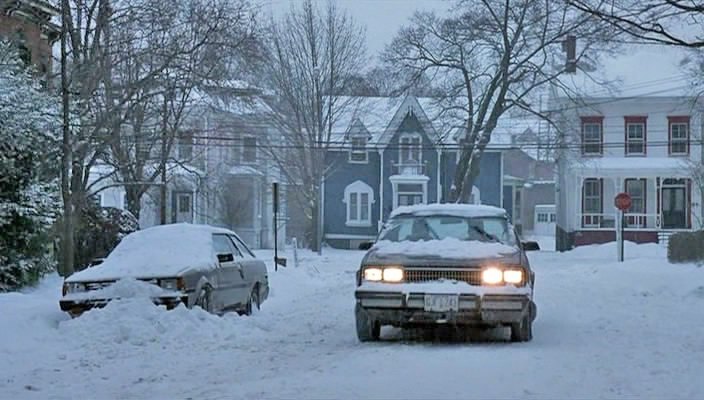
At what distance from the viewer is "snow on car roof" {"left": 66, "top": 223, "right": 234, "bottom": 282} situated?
1266cm

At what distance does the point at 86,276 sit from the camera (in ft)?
41.6

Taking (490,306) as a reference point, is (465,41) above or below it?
above

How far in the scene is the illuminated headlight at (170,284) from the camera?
12.3 meters

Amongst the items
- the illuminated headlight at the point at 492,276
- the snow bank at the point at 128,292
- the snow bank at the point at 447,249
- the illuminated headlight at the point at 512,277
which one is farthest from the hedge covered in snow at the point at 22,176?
the illuminated headlight at the point at 512,277

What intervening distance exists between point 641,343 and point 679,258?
16412mm

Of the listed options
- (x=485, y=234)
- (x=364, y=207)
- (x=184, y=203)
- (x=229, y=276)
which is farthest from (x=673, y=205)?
(x=485, y=234)

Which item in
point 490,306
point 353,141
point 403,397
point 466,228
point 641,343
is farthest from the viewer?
point 353,141

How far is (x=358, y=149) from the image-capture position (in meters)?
52.6

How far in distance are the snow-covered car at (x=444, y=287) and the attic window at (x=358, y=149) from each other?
4097 cm

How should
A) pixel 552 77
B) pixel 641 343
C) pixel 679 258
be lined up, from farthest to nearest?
pixel 552 77
pixel 679 258
pixel 641 343

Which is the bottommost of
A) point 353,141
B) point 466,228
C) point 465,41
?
point 466,228

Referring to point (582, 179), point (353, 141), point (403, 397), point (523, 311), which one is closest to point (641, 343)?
point (523, 311)

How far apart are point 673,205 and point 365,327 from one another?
138ft

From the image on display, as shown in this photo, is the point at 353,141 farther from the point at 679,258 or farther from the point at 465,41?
the point at 679,258
